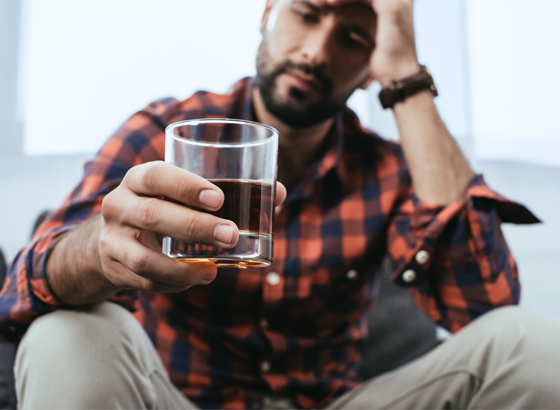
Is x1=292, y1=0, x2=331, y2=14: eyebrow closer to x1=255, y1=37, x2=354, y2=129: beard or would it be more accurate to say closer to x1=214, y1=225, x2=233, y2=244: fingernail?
x1=255, y1=37, x2=354, y2=129: beard

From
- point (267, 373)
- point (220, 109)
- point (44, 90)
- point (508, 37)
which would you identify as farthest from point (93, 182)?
point (508, 37)

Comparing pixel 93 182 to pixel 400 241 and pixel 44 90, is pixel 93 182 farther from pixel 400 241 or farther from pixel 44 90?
pixel 44 90

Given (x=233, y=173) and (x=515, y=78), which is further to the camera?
(x=515, y=78)

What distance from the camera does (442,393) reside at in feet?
3.01

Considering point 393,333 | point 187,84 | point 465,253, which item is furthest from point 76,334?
point 187,84

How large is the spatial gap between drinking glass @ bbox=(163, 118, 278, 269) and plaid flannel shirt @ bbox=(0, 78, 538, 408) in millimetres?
509

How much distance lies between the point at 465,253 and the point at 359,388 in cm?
40

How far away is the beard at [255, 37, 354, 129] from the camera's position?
3.70 feet

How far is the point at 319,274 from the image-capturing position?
44.6 inches

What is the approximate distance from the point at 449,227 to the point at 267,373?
21.5 inches

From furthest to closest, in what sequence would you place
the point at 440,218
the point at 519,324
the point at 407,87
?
1. the point at 407,87
2. the point at 440,218
3. the point at 519,324

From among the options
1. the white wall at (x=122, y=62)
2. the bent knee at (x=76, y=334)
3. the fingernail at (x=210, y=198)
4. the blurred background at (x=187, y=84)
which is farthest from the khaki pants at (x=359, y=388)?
the white wall at (x=122, y=62)

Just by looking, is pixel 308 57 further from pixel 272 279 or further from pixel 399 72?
pixel 272 279

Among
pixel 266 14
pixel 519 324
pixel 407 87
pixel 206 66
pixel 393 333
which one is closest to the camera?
pixel 519 324
